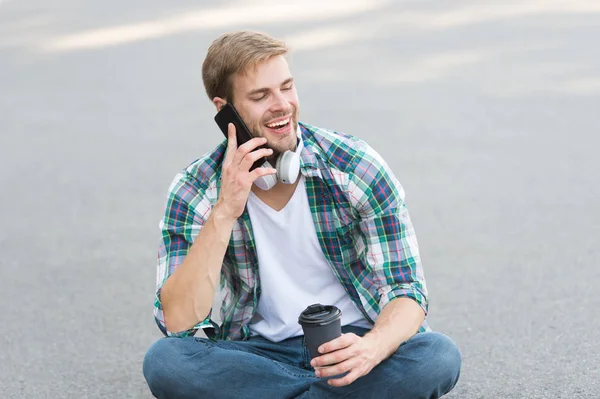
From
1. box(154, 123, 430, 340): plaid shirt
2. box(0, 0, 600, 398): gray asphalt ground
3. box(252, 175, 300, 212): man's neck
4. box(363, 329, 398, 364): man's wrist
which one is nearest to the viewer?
box(363, 329, 398, 364): man's wrist

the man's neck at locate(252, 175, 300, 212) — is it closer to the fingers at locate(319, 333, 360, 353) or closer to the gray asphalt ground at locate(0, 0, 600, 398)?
the fingers at locate(319, 333, 360, 353)

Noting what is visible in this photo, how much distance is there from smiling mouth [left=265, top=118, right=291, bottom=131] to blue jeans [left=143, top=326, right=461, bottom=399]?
0.75m

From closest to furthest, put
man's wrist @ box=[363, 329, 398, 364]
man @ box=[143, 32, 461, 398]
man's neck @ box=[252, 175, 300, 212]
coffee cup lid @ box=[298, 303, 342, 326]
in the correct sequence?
coffee cup lid @ box=[298, 303, 342, 326], man's wrist @ box=[363, 329, 398, 364], man @ box=[143, 32, 461, 398], man's neck @ box=[252, 175, 300, 212]

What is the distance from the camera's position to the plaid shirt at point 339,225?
3.74 metres

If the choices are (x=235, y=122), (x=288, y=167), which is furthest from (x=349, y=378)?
(x=235, y=122)

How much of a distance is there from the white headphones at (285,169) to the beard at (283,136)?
0.04m

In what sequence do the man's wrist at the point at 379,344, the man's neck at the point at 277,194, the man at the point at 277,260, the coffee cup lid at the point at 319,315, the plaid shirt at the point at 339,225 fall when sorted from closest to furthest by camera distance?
the coffee cup lid at the point at 319,315 < the man's wrist at the point at 379,344 < the man at the point at 277,260 < the plaid shirt at the point at 339,225 < the man's neck at the point at 277,194

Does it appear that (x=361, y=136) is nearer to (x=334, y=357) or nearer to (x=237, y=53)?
(x=237, y=53)

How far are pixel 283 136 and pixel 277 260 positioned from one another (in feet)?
1.41

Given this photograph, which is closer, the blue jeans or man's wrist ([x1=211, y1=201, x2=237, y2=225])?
the blue jeans

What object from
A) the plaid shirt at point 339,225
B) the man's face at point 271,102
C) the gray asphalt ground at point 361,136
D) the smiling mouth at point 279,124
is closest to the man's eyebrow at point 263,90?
the man's face at point 271,102

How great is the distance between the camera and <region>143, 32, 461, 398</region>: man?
3.62m

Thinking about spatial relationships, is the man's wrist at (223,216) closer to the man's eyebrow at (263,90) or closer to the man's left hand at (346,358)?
the man's eyebrow at (263,90)

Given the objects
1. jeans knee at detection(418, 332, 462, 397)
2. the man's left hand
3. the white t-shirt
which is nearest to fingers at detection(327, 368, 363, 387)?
the man's left hand
